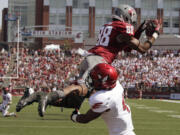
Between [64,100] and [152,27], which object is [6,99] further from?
[152,27]

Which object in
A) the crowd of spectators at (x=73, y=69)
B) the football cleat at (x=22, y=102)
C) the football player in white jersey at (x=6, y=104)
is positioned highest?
the football cleat at (x=22, y=102)

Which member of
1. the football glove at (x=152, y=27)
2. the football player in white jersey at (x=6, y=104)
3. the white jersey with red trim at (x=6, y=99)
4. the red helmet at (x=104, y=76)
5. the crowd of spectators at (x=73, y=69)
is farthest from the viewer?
the crowd of spectators at (x=73, y=69)

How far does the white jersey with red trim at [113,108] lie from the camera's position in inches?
174

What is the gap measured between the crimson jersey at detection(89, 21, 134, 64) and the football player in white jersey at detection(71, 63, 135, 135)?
1.21 metres

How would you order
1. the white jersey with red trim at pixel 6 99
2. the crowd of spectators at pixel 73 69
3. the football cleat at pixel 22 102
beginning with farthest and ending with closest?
the crowd of spectators at pixel 73 69
the white jersey with red trim at pixel 6 99
the football cleat at pixel 22 102

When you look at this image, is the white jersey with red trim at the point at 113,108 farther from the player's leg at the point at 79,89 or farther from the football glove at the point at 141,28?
the football glove at the point at 141,28

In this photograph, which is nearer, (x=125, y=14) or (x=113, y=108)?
(x=113, y=108)

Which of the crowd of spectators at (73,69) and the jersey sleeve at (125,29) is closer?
the jersey sleeve at (125,29)

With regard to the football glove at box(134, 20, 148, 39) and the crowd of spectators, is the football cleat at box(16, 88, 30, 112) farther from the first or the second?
the crowd of spectators

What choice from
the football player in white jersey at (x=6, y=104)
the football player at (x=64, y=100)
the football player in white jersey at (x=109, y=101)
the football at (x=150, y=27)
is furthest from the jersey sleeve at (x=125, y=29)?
the football player in white jersey at (x=6, y=104)

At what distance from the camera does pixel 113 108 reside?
14.7 feet

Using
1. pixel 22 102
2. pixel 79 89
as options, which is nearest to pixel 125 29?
pixel 79 89

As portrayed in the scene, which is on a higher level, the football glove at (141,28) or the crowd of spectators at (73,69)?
the football glove at (141,28)

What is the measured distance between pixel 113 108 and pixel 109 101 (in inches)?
4.7
